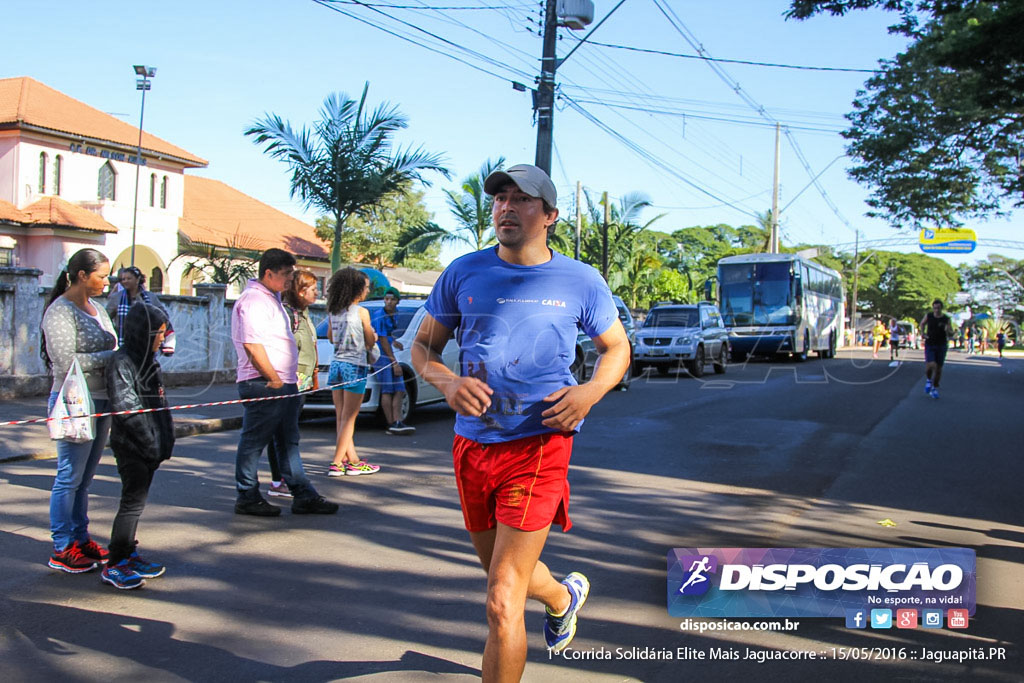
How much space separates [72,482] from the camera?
5.11m

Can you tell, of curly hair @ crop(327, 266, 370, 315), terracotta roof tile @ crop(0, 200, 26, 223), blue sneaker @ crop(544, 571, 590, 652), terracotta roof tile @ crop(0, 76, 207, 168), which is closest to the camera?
blue sneaker @ crop(544, 571, 590, 652)

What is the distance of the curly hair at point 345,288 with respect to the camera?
8.45 meters

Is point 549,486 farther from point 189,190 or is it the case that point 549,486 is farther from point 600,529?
point 189,190

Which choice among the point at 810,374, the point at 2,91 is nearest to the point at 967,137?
the point at 810,374

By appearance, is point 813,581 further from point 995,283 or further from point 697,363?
point 995,283

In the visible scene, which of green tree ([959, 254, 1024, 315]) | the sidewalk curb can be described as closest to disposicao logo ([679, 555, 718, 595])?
the sidewalk curb

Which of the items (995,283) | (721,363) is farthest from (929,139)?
(995,283)

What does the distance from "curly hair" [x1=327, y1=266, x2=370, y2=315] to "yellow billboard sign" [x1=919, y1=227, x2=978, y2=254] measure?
1443 inches

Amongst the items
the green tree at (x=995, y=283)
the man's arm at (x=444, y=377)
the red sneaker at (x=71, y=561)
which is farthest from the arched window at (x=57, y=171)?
the green tree at (x=995, y=283)

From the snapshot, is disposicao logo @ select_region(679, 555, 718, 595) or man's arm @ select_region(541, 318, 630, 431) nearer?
man's arm @ select_region(541, 318, 630, 431)

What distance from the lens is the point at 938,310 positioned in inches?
653

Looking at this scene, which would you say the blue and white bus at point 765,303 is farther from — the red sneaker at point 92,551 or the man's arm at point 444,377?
the man's arm at point 444,377

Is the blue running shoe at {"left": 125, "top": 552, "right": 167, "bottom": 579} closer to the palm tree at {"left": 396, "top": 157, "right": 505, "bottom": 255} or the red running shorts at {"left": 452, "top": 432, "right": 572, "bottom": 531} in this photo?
the red running shorts at {"left": 452, "top": 432, "right": 572, "bottom": 531}

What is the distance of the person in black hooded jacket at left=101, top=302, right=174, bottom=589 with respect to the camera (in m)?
4.86
